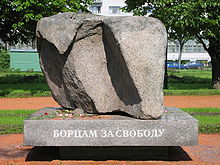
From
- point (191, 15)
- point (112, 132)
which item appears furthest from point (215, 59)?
point (112, 132)

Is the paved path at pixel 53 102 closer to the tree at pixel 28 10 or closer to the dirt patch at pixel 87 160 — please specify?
the tree at pixel 28 10

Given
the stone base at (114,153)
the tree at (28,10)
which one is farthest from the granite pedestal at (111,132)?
the tree at (28,10)

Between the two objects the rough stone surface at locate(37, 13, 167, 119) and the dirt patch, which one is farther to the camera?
the dirt patch

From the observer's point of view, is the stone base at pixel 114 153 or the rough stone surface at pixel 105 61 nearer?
the rough stone surface at pixel 105 61

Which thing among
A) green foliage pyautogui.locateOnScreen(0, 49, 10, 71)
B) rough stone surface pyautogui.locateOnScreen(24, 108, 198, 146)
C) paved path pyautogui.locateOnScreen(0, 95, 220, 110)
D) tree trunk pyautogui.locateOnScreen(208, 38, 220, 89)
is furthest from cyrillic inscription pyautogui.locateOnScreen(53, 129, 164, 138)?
green foliage pyautogui.locateOnScreen(0, 49, 10, 71)

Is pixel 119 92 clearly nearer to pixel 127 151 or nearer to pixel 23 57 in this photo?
pixel 127 151

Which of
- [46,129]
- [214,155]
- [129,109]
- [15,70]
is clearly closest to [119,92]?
[129,109]

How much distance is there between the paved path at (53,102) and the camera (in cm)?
1511

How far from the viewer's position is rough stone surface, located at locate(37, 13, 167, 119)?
5.88m

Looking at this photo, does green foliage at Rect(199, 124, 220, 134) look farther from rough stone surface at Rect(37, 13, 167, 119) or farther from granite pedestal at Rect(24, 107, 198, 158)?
rough stone surface at Rect(37, 13, 167, 119)

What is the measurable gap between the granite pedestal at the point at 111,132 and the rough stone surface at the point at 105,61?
9.9 inches

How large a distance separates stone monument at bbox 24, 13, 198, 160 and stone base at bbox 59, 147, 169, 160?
44 cm

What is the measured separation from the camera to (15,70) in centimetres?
3900

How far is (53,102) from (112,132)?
1078 centimetres
